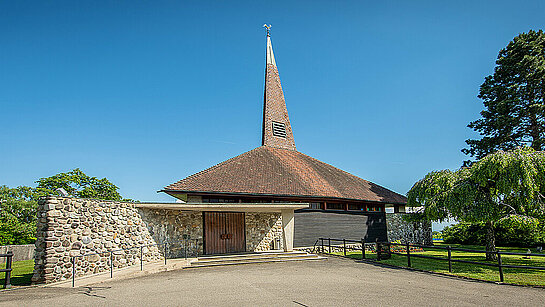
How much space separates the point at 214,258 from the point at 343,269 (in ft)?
17.2

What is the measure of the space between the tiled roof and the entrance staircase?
2936 millimetres

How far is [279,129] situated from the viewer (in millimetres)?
23625

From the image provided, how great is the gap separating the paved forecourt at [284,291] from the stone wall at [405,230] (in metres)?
12.6

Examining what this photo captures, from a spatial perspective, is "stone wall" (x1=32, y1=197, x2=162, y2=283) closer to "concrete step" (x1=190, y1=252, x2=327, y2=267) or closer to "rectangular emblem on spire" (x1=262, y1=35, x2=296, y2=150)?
"concrete step" (x1=190, y1=252, x2=327, y2=267)

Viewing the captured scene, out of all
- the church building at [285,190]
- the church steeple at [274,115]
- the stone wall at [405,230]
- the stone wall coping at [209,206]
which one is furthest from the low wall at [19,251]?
the stone wall at [405,230]

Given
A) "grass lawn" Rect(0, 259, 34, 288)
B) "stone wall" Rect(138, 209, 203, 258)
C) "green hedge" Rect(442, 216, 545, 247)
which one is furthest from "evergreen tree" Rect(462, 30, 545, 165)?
"grass lawn" Rect(0, 259, 34, 288)

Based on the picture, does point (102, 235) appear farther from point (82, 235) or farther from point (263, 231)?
point (263, 231)

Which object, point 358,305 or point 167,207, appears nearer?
point 358,305

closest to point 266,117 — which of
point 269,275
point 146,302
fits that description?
point 269,275

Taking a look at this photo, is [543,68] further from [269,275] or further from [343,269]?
[269,275]

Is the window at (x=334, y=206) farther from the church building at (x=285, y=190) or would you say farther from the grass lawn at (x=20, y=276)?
the grass lawn at (x=20, y=276)

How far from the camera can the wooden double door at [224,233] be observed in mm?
15125

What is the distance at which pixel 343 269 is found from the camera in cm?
1131

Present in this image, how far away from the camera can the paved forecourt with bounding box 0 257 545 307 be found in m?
6.61
